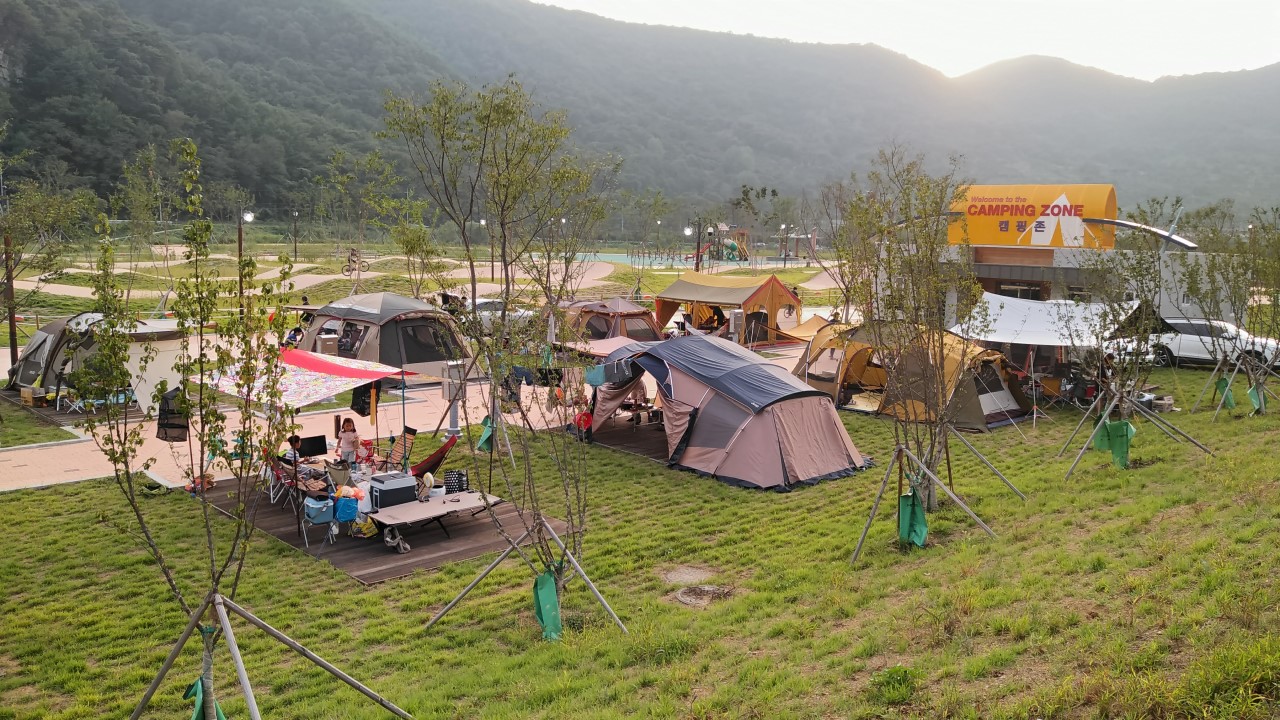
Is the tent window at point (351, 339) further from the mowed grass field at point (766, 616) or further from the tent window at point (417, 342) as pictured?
the mowed grass field at point (766, 616)

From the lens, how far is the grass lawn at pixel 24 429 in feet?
48.4

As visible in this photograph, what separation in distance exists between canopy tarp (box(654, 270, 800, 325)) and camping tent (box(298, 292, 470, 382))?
946cm

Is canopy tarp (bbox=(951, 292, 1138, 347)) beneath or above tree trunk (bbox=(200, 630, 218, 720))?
above

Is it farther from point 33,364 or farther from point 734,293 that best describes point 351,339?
point 734,293

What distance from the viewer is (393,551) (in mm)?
10258

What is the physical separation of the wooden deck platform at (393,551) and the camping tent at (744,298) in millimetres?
16781

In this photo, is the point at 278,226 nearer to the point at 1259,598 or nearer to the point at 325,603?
the point at 325,603

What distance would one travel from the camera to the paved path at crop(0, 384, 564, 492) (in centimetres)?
1276

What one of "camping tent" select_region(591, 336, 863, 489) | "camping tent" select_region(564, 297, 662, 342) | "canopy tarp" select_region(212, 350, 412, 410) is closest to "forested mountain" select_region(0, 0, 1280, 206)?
"camping tent" select_region(564, 297, 662, 342)

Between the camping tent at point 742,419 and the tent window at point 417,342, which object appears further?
the tent window at point 417,342

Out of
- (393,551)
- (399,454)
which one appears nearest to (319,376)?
(399,454)

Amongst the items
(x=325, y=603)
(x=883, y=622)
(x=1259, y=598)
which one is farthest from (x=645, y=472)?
(x=1259, y=598)

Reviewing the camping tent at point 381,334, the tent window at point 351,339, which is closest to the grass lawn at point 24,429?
the camping tent at point 381,334

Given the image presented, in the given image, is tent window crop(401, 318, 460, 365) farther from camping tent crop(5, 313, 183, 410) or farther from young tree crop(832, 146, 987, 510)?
young tree crop(832, 146, 987, 510)
